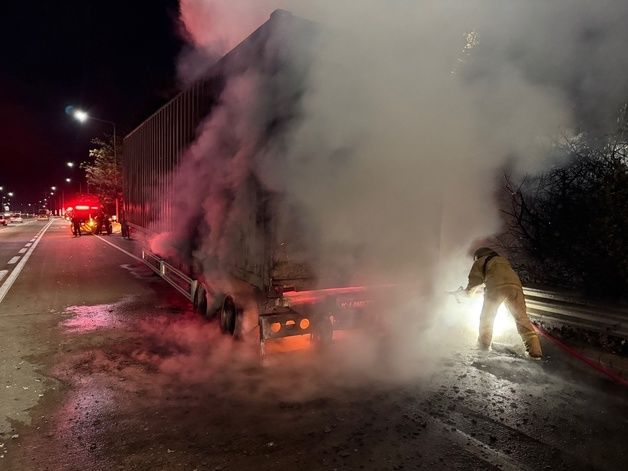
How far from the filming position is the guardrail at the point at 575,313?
4.53m

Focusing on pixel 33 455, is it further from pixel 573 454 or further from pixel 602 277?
pixel 602 277

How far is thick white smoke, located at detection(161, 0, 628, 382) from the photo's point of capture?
4730mm

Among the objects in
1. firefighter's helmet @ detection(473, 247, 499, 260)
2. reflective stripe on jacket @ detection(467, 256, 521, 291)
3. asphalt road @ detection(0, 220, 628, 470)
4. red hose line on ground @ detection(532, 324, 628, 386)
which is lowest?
asphalt road @ detection(0, 220, 628, 470)

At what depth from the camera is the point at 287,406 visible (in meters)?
3.88

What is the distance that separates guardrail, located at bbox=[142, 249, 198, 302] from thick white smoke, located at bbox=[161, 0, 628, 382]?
157 centimetres

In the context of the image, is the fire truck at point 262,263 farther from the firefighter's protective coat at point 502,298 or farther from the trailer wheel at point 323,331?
the firefighter's protective coat at point 502,298

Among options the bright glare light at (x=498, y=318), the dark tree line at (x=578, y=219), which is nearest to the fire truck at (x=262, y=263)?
the bright glare light at (x=498, y=318)

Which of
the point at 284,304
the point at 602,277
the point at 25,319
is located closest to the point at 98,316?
the point at 25,319

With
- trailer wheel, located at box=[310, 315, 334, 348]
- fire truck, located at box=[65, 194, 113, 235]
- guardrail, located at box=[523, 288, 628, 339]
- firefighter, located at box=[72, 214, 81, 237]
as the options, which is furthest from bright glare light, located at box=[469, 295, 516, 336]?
firefighter, located at box=[72, 214, 81, 237]

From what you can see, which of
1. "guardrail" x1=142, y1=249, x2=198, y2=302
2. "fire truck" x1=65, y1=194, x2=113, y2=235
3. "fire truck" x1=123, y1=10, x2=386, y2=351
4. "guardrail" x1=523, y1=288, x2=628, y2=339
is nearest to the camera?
"guardrail" x1=523, y1=288, x2=628, y2=339

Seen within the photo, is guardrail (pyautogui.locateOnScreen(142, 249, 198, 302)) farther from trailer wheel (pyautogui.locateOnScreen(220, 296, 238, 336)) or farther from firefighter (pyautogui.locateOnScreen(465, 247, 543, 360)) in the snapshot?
firefighter (pyautogui.locateOnScreen(465, 247, 543, 360))

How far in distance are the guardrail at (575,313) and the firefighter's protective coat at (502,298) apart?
0.35 metres

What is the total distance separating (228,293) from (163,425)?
2415 mm

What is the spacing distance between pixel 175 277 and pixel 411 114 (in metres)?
5.39
